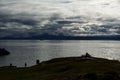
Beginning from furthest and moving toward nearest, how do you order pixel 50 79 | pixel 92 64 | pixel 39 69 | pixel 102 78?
pixel 39 69
pixel 92 64
pixel 50 79
pixel 102 78

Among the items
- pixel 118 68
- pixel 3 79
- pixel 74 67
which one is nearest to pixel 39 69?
pixel 74 67

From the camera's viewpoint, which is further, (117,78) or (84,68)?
(84,68)

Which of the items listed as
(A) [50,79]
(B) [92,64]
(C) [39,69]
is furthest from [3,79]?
(B) [92,64]

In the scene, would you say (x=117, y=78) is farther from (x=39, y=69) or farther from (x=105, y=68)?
(x=39, y=69)

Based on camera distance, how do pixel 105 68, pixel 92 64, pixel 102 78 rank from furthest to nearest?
pixel 92 64, pixel 105 68, pixel 102 78

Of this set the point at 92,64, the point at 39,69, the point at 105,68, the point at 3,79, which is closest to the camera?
the point at 3,79

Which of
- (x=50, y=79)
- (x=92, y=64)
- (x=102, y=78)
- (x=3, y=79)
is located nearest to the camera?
(x=102, y=78)

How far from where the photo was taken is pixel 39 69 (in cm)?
6106

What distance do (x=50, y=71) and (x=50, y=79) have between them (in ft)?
37.2

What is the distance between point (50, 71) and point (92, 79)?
1665cm

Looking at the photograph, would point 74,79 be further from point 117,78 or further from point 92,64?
point 92,64

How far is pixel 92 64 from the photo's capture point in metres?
56.6

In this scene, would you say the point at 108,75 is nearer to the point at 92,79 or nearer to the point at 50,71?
the point at 92,79

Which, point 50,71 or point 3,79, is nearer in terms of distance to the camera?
point 3,79
